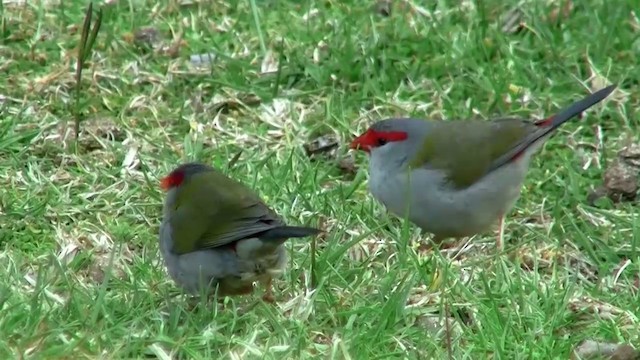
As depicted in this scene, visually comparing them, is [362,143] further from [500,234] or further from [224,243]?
[224,243]

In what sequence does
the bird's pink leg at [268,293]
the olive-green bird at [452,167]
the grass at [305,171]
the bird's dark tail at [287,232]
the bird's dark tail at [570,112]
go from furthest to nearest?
the bird's dark tail at [570,112] → the olive-green bird at [452,167] → the bird's pink leg at [268,293] → the grass at [305,171] → the bird's dark tail at [287,232]

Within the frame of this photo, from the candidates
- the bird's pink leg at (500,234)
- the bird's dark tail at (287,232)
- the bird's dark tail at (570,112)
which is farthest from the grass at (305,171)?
the bird's dark tail at (570,112)

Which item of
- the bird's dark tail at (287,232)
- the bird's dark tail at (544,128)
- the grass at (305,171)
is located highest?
the bird's dark tail at (287,232)

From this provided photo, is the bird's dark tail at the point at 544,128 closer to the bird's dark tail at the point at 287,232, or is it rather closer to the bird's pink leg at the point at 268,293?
the bird's pink leg at the point at 268,293

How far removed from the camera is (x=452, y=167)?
22.0ft

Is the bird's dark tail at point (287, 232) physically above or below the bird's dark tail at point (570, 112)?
above

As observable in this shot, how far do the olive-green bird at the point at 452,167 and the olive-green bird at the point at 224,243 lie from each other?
96cm

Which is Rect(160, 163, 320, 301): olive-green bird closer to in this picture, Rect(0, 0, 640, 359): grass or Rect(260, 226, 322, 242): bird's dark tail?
Rect(260, 226, 322, 242): bird's dark tail

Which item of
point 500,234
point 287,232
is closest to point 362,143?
point 500,234

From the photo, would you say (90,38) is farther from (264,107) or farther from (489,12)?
(489,12)

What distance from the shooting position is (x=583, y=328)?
5766 mm

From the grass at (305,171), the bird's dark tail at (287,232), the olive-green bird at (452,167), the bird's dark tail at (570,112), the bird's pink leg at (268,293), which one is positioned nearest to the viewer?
the bird's dark tail at (287,232)

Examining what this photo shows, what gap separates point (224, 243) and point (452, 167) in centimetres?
145

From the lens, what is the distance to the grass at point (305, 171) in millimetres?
5562
